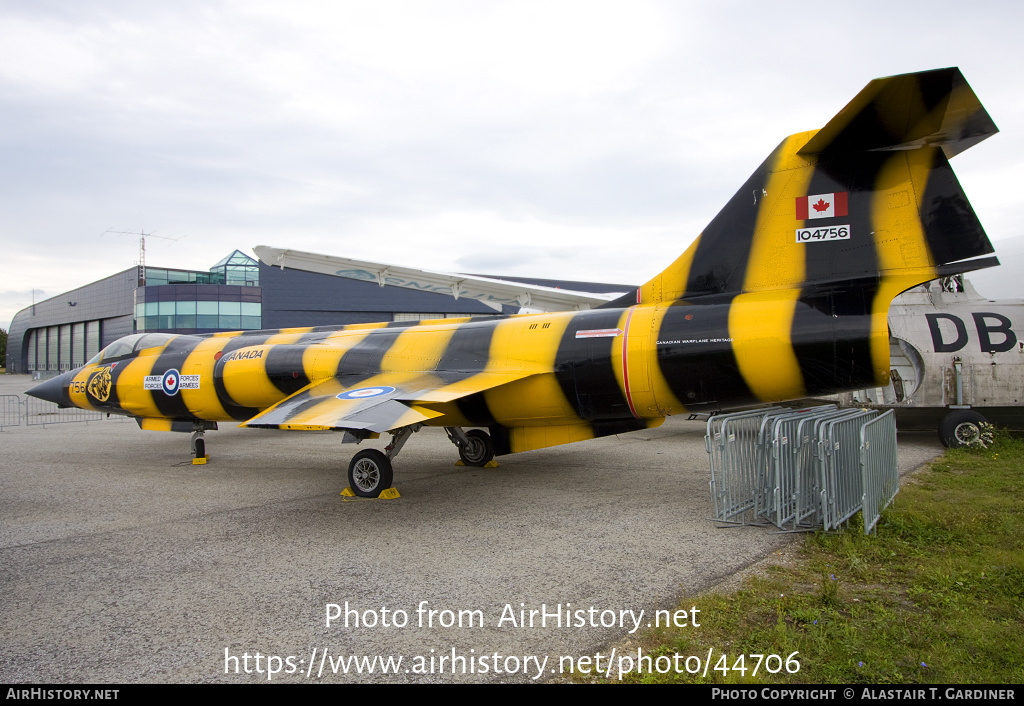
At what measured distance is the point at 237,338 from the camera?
10.2 m

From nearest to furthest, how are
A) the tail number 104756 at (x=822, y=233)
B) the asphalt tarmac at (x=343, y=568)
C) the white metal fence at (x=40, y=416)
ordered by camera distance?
1. the asphalt tarmac at (x=343, y=568)
2. the tail number 104756 at (x=822, y=233)
3. the white metal fence at (x=40, y=416)

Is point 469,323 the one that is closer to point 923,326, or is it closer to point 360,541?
point 360,541

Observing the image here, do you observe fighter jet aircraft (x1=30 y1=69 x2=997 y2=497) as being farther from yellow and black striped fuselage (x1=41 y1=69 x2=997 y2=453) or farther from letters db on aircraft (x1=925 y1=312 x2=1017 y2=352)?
letters db on aircraft (x1=925 y1=312 x2=1017 y2=352)

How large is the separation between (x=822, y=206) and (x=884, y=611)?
3855mm

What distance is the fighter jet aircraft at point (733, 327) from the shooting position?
548cm

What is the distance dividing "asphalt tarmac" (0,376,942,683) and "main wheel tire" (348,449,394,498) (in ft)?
0.58

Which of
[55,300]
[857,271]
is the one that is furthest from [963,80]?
[55,300]

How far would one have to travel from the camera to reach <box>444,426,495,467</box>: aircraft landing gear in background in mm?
9273

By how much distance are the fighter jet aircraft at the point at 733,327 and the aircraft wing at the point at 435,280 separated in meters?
9.40

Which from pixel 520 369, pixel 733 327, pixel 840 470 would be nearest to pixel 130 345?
pixel 520 369

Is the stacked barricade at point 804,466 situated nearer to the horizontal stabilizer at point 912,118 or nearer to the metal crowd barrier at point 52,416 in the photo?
the horizontal stabilizer at point 912,118

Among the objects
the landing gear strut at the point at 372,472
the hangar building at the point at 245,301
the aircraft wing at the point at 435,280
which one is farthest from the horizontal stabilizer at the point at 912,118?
the hangar building at the point at 245,301

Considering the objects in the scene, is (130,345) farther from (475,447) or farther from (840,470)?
(840,470)

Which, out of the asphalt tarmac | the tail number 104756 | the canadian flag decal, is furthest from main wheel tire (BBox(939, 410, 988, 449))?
the canadian flag decal
